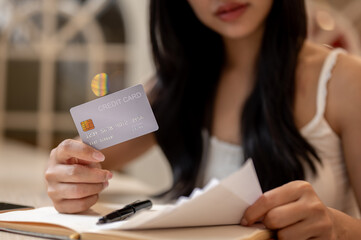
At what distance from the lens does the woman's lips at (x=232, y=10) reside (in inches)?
45.3

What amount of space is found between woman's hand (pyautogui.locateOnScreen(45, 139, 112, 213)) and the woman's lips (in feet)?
1.84

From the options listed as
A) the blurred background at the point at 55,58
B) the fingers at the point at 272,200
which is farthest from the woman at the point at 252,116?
the blurred background at the point at 55,58

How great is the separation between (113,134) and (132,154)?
0.82 meters

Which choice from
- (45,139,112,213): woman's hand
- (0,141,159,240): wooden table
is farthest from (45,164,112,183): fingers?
(0,141,159,240): wooden table

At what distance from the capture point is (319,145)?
1.14 m

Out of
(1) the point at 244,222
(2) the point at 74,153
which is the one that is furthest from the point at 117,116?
(1) the point at 244,222

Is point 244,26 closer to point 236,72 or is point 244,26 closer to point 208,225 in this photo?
point 236,72

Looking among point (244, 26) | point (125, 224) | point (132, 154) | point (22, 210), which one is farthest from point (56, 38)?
point (125, 224)

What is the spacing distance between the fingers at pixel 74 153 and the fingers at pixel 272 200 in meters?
0.24

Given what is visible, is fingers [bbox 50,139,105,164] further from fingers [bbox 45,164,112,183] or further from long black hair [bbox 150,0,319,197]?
long black hair [bbox 150,0,319,197]

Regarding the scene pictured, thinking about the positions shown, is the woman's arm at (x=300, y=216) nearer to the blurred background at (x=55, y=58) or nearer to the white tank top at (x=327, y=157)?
the white tank top at (x=327, y=157)

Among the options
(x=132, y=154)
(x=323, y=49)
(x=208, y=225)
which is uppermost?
(x=323, y=49)

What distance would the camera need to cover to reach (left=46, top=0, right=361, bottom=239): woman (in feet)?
2.50

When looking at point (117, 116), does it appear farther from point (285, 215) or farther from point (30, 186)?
point (30, 186)
